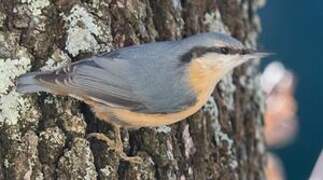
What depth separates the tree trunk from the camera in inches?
79.4

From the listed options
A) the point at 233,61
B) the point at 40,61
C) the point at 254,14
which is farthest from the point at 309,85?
the point at 40,61

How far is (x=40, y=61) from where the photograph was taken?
2.10 meters

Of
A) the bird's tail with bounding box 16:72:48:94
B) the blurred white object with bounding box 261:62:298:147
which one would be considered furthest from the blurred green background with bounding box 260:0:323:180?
the bird's tail with bounding box 16:72:48:94

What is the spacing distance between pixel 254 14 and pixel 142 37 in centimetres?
65

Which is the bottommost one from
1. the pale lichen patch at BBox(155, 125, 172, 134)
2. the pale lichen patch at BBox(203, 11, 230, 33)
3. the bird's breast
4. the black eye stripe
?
the pale lichen patch at BBox(155, 125, 172, 134)

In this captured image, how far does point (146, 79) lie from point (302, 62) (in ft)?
7.11

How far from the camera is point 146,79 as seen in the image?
213cm

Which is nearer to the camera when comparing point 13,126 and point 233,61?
point 13,126

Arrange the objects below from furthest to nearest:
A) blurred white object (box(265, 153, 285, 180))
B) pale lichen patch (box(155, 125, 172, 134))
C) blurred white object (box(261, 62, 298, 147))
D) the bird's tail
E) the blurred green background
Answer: the blurred green background
blurred white object (box(265, 153, 285, 180))
blurred white object (box(261, 62, 298, 147))
pale lichen patch (box(155, 125, 172, 134))
the bird's tail

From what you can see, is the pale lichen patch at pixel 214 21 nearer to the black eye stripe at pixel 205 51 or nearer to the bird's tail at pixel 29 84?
the black eye stripe at pixel 205 51

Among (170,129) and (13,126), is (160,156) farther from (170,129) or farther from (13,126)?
(13,126)

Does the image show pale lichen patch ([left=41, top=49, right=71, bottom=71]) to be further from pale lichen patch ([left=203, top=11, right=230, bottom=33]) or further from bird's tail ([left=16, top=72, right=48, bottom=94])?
pale lichen patch ([left=203, top=11, right=230, bottom=33])

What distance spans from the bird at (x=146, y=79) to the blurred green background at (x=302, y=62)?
1.78 m

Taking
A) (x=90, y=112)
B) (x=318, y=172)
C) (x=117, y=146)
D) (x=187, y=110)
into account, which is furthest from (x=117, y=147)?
(x=318, y=172)
